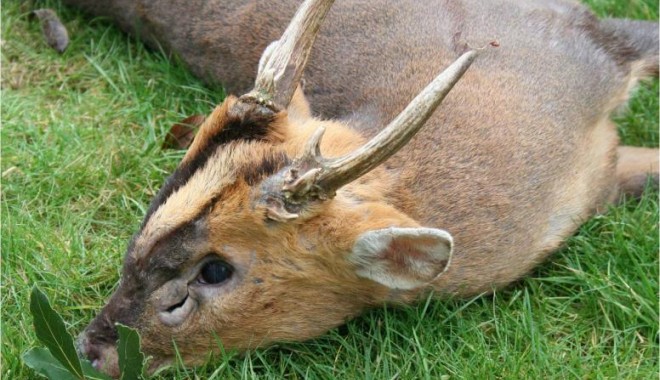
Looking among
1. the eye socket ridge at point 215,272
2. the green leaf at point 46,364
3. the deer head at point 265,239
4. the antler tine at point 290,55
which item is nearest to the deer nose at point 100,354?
the deer head at point 265,239

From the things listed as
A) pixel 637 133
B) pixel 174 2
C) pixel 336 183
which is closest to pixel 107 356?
pixel 336 183

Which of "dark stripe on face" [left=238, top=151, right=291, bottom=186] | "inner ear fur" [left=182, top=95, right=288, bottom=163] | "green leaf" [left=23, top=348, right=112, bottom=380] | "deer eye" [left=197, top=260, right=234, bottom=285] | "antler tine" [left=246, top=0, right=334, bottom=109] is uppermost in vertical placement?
"antler tine" [left=246, top=0, right=334, bottom=109]

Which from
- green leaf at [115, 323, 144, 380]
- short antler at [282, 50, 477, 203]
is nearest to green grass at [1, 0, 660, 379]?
green leaf at [115, 323, 144, 380]

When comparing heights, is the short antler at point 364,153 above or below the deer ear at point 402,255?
above

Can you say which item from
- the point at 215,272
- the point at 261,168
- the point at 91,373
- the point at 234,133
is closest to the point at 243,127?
the point at 234,133

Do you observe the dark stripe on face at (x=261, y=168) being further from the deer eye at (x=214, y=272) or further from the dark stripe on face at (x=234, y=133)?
the deer eye at (x=214, y=272)

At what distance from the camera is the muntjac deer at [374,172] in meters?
3.96

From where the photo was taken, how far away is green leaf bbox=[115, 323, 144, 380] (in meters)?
3.93

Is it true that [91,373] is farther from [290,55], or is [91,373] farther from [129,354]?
[290,55]

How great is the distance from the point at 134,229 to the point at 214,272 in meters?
1.24

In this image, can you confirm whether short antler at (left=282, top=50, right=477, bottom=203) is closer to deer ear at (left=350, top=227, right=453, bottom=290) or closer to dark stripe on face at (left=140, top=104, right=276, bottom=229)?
deer ear at (left=350, top=227, right=453, bottom=290)

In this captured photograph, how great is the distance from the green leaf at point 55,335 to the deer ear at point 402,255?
1.12m

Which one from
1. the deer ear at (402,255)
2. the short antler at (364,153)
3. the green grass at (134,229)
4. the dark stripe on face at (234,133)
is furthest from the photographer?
the green grass at (134,229)

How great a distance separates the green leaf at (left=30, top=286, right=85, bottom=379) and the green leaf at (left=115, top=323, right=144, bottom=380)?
0.55 ft
